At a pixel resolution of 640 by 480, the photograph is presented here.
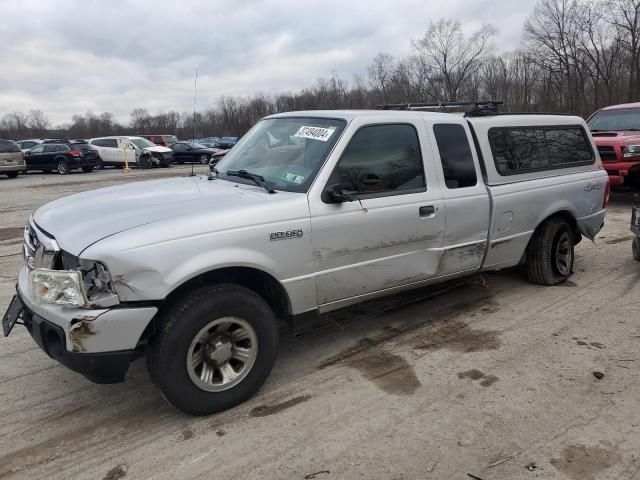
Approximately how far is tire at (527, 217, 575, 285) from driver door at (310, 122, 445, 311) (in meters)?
1.69

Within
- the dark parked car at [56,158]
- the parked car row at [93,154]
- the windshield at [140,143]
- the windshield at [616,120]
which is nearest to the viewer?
the windshield at [616,120]

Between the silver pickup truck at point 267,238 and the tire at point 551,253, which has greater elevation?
the silver pickup truck at point 267,238

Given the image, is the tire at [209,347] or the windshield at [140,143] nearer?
the tire at [209,347]

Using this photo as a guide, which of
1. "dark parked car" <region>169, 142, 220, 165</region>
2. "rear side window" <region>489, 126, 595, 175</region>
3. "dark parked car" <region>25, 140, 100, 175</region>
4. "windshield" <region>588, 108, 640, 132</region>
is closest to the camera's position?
"rear side window" <region>489, 126, 595, 175</region>

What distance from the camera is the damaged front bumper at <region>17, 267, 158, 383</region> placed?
108 inches

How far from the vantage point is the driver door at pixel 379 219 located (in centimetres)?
359

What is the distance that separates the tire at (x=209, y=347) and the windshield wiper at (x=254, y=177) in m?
0.82

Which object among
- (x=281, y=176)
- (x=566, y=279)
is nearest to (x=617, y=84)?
(x=566, y=279)

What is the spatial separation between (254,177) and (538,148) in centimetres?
308

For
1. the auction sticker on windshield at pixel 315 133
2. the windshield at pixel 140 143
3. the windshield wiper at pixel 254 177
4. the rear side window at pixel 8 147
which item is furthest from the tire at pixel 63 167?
the auction sticker on windshield at pixel 315 133

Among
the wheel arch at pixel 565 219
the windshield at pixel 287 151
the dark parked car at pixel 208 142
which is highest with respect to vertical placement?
the dark parked car at pixel 208 142

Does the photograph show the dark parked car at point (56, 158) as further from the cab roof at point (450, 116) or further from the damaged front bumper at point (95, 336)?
Result: the damaged front bumper at point (95, 336)

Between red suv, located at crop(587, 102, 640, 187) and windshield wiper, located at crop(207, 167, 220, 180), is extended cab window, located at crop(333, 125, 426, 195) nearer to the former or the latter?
windshield wiper, located at crop(207, 167, 220, 180)

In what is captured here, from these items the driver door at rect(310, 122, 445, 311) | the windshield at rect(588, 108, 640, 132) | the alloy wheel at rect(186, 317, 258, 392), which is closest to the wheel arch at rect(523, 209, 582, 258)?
the driver door at rect(310, 122, 445, 311)
